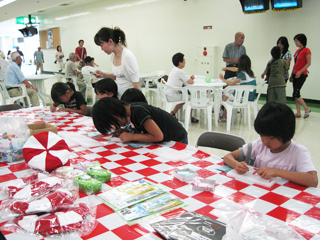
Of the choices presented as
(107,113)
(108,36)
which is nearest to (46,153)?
(107,113)

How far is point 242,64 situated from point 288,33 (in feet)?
9.62

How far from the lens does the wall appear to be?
22.3 ft

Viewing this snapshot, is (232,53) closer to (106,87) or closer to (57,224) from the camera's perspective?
(106,87)

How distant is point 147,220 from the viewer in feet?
3.20

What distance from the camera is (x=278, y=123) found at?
1312mm

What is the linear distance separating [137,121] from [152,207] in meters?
0.89

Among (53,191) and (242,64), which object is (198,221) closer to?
(53,191)

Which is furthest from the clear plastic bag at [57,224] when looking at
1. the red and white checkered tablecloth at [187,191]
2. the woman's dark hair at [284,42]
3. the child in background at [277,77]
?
the woman's dark hair at [284,42]

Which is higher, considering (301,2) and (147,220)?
(301,2)

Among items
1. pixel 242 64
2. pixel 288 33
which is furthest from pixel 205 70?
pixel 242 64

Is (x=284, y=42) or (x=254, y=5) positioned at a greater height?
(x=254, y=5)

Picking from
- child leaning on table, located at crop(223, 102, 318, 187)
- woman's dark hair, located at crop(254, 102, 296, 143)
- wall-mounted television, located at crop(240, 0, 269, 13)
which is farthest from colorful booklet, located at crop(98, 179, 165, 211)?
wall-mounted television, located at crop(240, 0, 269, 13)

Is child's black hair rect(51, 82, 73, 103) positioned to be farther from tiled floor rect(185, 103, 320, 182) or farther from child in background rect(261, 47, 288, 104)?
child in background rect(261, 47, 288, 104)

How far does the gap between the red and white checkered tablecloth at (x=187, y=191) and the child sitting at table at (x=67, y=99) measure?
1.29 meters
